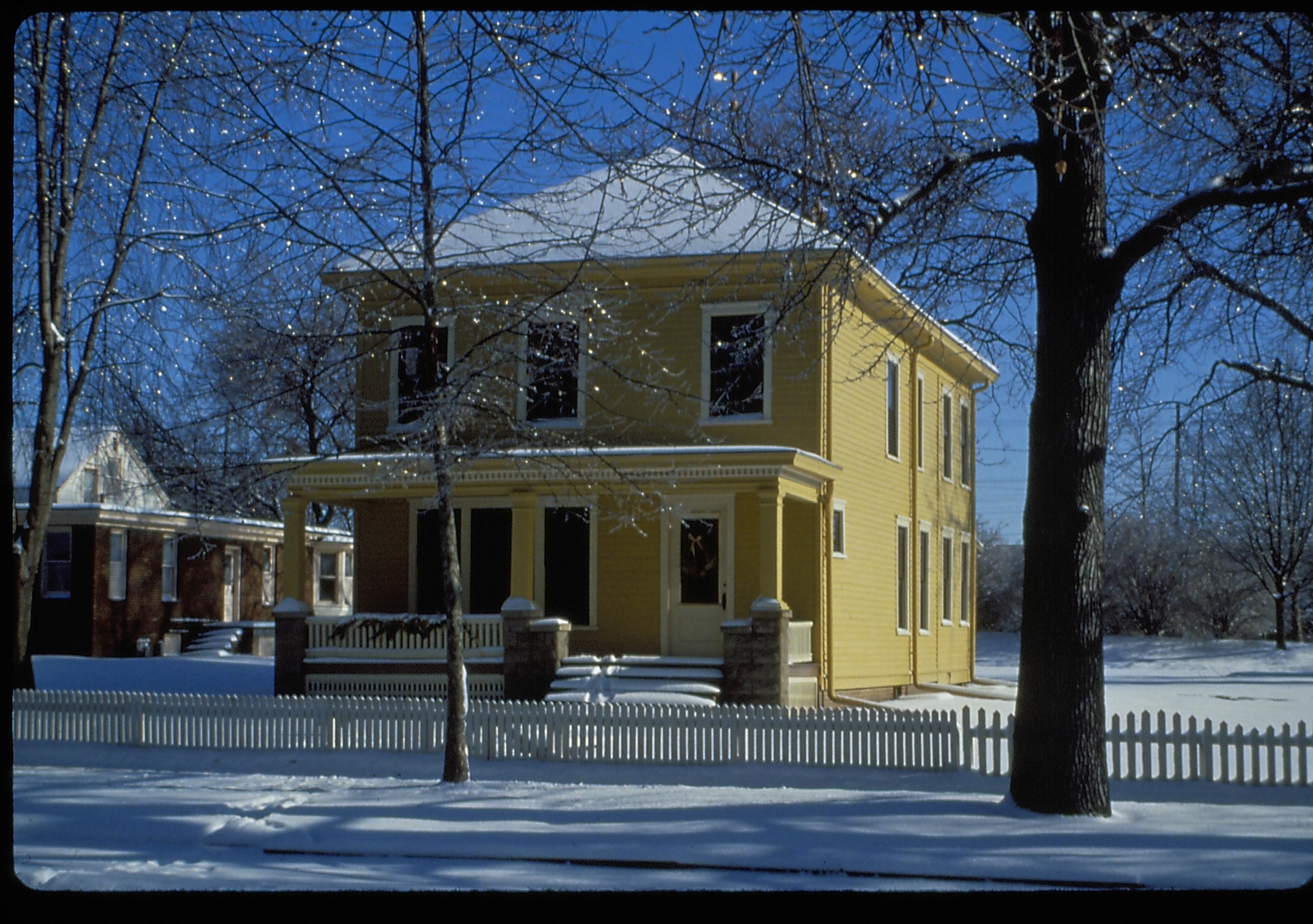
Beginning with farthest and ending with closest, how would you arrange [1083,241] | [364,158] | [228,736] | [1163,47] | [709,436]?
[709,436] < [228,736] < [364,158] < [1083,241] < [1163,47]

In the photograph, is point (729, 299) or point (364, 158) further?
point (729, 299)

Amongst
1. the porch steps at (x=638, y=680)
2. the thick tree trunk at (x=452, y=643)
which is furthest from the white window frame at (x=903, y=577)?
the thick tree trunk at (x=452, y=643)

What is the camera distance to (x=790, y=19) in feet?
23.6

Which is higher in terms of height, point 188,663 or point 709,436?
point 709,436

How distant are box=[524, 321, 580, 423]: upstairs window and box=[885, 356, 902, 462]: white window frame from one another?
19.4 feet

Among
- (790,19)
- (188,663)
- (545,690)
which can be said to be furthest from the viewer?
(188,663)

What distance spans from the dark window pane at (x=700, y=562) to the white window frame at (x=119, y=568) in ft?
57.1

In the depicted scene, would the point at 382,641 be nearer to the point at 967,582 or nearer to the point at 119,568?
the point at 967,582

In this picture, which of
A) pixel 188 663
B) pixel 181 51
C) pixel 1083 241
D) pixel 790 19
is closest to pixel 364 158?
pixel 181 51

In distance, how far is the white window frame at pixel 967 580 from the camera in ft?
90.8

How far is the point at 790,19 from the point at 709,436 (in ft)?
39.6

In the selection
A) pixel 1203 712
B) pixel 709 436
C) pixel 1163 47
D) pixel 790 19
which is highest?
pixel 1163 47

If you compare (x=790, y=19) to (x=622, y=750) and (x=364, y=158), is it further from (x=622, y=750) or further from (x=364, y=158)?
(x=622, y=750)

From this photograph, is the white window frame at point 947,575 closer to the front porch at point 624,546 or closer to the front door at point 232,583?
the front porch at point 624,546
